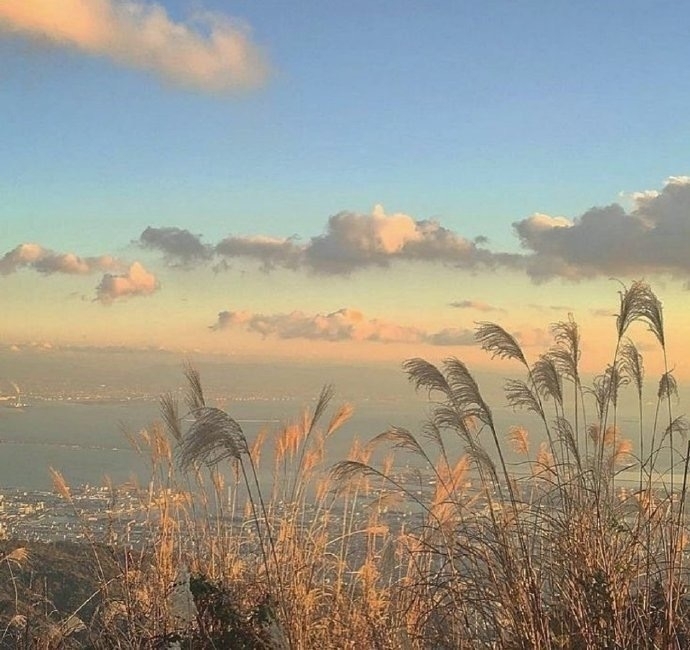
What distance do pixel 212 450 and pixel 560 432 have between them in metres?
1.74

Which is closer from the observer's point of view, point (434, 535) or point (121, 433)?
point (434, 535)

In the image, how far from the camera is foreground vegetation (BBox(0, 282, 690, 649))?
12.7ft

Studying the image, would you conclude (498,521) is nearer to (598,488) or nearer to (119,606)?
(598,488)

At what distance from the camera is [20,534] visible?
8586mm

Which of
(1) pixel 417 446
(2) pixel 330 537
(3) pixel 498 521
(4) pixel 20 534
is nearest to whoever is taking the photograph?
(3) pixel 498 521

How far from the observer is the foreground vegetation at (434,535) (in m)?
3.88

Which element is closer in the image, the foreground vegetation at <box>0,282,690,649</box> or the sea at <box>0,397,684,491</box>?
the foreground vegetation at <box>0,282,690,649</box>

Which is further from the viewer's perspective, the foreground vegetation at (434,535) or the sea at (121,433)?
the sea at (121,433)

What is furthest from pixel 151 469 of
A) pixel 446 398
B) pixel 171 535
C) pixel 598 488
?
pixel 598 488

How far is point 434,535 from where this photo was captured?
15.0 ft

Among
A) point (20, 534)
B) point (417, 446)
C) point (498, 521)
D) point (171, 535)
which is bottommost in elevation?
point (20, 534)

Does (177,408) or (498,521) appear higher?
(177,408)

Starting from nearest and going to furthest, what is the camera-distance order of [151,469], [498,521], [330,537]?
[498,521]
[330,537]
[151,469]

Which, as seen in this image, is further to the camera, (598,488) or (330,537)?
(330,537)
